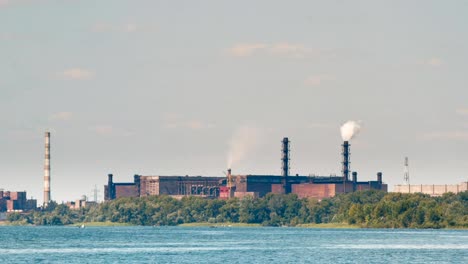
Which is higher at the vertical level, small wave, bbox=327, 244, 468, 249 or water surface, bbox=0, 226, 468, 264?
small wave, bbox=327, 244, 468, 249

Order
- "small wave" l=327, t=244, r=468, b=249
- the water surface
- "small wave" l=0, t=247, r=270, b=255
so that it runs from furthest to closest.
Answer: "small wave" l=327, t=244, r=468, b=249
"small wave" l=0, t=247, r=270, b=255
the water surface

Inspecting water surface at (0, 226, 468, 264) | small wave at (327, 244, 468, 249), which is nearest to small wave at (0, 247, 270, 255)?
water surface at (0, 226, 468, 264)

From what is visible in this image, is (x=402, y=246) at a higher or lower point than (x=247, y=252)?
higher

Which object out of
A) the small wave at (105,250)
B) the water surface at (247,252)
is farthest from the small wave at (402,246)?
the small wave at (105,250)

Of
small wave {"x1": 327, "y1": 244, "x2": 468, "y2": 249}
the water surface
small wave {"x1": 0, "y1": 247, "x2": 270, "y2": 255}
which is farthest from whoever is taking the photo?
small wave {"x1": 327, "y1": 244, "x2": 468, "y2": 249}

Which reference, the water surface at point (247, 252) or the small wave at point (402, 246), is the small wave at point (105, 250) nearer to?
the water surface at point (247, 252)

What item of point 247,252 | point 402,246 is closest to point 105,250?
point 247,252

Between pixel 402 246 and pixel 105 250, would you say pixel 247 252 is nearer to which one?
pixel 105 250

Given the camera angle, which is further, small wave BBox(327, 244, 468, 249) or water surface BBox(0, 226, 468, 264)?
small wave BBox(327, 244, 468, 249)

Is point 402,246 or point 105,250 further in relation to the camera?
point 402,246

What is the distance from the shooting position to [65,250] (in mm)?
141875

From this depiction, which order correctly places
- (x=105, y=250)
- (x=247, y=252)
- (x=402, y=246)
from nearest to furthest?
(x=247, y=252) < (x=105, y=250) < (x=402, y=246)

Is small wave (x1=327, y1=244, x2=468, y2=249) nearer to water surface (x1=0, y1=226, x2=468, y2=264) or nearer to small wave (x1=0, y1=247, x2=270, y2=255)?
water surface (x1=0, y1=226, x2=468, y2=264)

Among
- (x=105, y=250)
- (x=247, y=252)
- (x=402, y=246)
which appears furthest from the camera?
(x=402, y=246)
